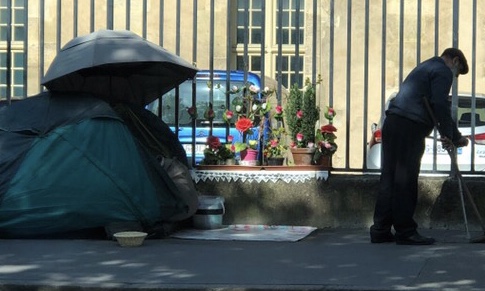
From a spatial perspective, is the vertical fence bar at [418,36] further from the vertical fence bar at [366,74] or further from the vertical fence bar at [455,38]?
the vertical fence bar at [366,74]

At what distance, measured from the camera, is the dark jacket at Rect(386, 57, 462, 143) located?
30.2 ft

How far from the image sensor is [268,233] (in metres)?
10.2

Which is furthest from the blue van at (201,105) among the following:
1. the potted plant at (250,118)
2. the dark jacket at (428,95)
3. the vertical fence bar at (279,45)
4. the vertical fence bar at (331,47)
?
the dark jacket at (428,95)

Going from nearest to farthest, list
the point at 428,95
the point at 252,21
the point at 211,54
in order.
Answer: the point at 428,95
the point at 211,54
the point at 252,21

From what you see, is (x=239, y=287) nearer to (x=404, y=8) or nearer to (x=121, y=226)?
(x=121, y=226)

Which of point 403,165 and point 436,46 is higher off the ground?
point 436,46

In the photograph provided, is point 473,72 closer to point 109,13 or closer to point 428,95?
point 428,95

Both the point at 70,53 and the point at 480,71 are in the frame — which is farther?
the point at 480,71

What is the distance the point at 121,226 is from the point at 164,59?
1.72 meters

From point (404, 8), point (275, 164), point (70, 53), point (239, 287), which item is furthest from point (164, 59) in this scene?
point (239, 287)

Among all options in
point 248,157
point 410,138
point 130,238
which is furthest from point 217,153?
point 410,138

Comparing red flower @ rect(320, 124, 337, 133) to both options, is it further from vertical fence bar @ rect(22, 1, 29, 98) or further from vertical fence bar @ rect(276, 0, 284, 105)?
vertical fence bar @ rect(22, 1, 29, 98)

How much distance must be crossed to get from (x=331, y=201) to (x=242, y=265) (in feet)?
8.41

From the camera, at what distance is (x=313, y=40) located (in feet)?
35.5
